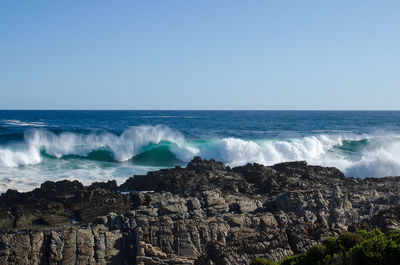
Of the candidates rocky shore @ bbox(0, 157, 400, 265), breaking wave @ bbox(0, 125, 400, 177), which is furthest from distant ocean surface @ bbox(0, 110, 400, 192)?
rocky shore @ bbox(0, 157, 400, 265)

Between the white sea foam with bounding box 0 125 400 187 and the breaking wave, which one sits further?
the breaking wave

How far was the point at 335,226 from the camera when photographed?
38.5ft

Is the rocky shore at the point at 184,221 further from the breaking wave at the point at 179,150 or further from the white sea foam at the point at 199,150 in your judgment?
the breaking wave at the point at 179,150

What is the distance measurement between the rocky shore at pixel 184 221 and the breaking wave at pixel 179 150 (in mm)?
11538

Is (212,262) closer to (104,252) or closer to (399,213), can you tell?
(104,252)

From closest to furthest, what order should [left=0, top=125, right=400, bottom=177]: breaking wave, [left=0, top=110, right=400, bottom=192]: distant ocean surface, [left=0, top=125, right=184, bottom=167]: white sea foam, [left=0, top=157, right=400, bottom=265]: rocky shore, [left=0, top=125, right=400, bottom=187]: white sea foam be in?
[left=0, top=157, right=400, bottom=265]: rocky shore, [left=0, top=110, right=400, bottom=192]: distant ocean surface, [left=0, top=125, right=400, bottom=187]: white sea foam, [left=0, top=125, right=400, bottom=177]: breaking wave, [left=0, top=125, right=184, bottom=167]: white sea foam

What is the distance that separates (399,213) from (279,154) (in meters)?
22.0

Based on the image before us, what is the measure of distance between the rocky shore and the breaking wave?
1154 centimetres

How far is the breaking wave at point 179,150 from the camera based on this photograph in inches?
1053

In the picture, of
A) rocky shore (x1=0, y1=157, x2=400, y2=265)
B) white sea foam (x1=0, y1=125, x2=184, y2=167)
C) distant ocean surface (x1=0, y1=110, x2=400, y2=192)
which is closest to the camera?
rocky shore (x1=0, y1=157, x2=400, y2=265)

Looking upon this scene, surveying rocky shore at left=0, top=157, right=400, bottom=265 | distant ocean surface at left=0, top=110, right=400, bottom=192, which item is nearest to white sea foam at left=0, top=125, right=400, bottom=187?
distant ocean surface at left=0, top=110, right=400, bottom=192

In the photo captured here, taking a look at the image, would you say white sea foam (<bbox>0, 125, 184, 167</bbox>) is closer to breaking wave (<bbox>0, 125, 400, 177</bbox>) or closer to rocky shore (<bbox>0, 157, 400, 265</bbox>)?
breaking wave (<bbox>0, 125, 400, 177</bbox>)

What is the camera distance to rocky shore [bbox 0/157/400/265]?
10078 mm

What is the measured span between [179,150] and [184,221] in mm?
23024
